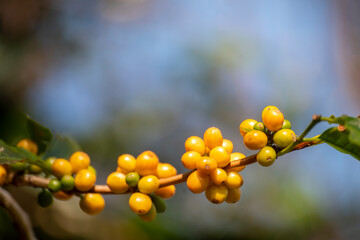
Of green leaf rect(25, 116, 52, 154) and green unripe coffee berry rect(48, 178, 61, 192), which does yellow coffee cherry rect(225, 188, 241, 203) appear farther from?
green leaf rect(25, 116, 52, 154)

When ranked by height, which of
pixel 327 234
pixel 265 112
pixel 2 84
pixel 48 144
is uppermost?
pixel 2 84

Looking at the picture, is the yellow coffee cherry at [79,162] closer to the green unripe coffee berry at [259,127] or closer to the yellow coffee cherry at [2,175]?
the yellow coffee cherry at [2,175]

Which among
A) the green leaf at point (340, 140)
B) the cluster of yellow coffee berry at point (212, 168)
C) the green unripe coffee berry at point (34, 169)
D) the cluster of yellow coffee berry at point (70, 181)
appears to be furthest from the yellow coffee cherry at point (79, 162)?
the green leaf at point (340, 140)

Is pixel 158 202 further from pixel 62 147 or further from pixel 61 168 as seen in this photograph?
pixel 62 147

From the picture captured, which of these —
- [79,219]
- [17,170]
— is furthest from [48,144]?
[79,219]

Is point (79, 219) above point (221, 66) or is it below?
below

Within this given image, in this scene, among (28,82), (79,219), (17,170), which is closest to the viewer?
(17,170)

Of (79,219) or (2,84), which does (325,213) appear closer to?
(79,219)

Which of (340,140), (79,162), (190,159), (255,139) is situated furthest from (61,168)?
(340,140)
